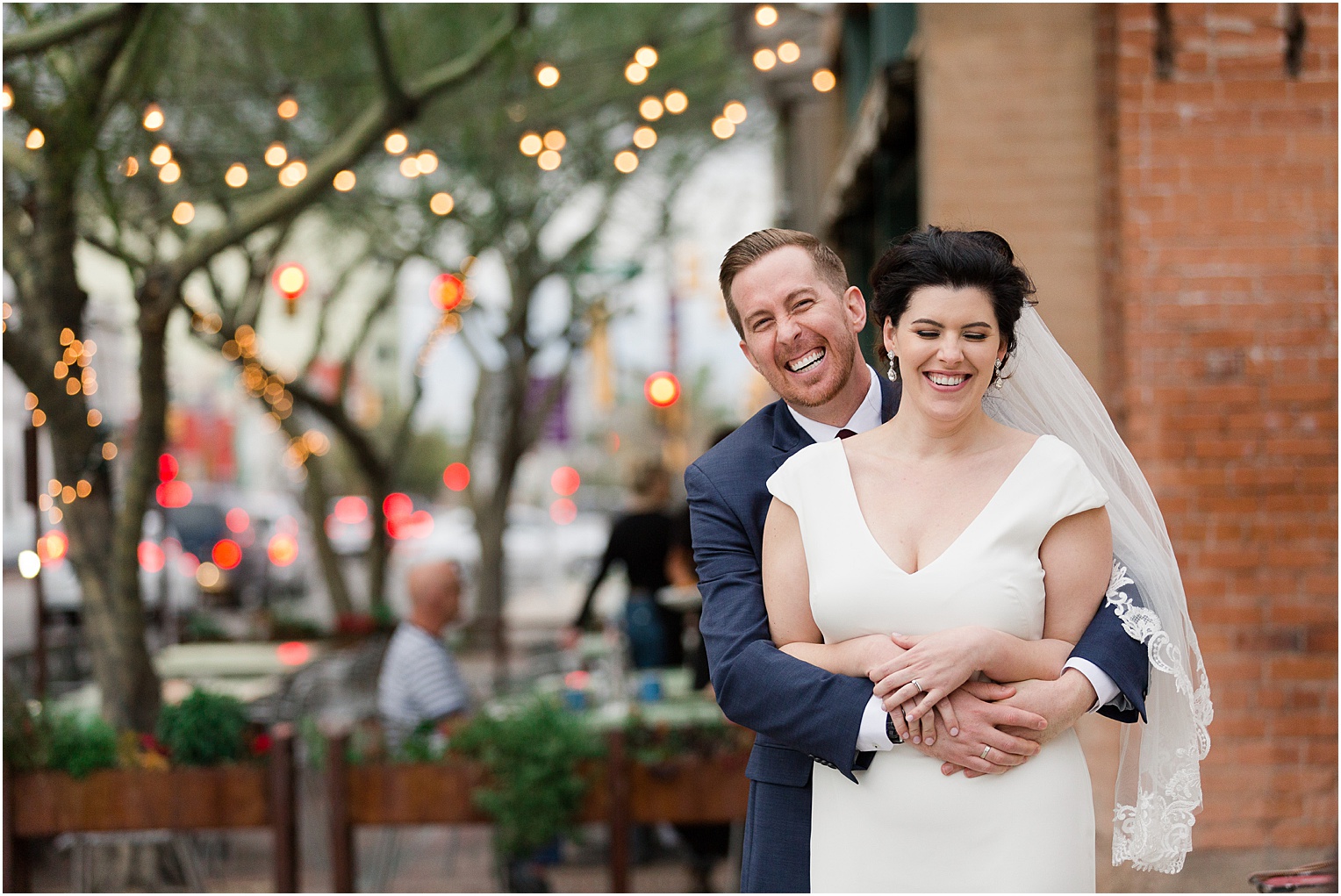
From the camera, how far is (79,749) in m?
5.56

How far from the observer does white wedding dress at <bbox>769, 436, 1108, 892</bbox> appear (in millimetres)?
2379

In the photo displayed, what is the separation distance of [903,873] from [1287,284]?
162 inches

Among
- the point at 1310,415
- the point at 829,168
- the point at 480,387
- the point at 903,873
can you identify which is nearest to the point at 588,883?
the point at 1310,415

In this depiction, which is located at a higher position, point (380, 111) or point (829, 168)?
point (829, 168)

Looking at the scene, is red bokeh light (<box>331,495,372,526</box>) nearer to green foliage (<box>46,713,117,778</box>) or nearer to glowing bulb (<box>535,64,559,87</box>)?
glowing bulb (<box>535,64,559,87</box>)

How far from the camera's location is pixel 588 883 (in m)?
6.75

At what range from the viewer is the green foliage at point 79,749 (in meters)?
5.52

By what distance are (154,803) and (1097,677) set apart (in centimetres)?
444

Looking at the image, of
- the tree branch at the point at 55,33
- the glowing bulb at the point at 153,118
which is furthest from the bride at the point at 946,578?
the glowing bulb at the point at 153,118

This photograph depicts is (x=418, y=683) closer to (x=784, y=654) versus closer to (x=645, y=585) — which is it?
(x=645, y=585)

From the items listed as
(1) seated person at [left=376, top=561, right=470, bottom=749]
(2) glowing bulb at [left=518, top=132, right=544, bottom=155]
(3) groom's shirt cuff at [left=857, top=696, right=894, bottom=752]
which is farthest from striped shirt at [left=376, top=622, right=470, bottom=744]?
(3) groom's shirt cuff at [left=857, top=696, right=894, bottom=752]

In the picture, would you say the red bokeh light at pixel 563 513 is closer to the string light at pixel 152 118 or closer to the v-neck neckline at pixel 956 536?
the string light at pixel 152 118

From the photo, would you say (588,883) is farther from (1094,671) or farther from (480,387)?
(480,387)

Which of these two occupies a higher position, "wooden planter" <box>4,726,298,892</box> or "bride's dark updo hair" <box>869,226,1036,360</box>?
"bride's dark updo hair" <box>869,226,1036,360</box>
